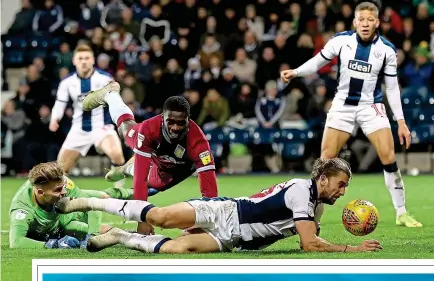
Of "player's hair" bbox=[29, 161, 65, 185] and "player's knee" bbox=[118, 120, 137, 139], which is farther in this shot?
"player's knee" bbox=[118, 120, 137, 139]

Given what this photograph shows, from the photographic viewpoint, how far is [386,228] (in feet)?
35.4

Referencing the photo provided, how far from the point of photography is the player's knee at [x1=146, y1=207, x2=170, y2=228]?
827 cm

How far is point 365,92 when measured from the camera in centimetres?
1116

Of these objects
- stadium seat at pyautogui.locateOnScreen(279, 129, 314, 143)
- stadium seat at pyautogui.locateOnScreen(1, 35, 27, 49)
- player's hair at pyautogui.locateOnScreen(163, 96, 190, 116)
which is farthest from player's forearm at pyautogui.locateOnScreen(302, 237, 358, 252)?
stadium seat at pyautogui.locateOnScreen(1, 35, 27, 49)

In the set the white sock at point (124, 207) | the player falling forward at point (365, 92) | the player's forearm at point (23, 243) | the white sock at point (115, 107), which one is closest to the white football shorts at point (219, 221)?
the white sock at point (124, 207)

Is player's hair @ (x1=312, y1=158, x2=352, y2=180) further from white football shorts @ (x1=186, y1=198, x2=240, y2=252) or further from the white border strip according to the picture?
the white border strip

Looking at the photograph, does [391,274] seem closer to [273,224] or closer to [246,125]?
[273,224]

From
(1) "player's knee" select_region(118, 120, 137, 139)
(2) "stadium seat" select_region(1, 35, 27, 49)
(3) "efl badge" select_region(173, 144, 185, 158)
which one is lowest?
(3) "efl badge" select_region(173, 144, 185, 158)

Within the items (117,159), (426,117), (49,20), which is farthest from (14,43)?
(117,159)

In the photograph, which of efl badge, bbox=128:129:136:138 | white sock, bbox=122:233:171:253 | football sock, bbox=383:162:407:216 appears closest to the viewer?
white sock, bbox=122:233:171:253

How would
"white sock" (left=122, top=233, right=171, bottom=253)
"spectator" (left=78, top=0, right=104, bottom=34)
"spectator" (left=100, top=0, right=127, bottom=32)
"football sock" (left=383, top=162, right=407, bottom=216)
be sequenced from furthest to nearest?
1. "spectator" (left=78, top=0, right=104, bottom=34)
2. "spectator" (left=100, top=0, right=127, bottom=32)
3. "football sock" (left=383, top=162, right=407, bottom=216)
4. "white sock" (left=122, top=233, right=171, bottom=253)

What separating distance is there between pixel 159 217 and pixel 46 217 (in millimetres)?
1290

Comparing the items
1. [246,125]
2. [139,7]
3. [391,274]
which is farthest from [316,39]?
[391,274]

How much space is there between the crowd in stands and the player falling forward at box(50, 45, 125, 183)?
5504 mm
